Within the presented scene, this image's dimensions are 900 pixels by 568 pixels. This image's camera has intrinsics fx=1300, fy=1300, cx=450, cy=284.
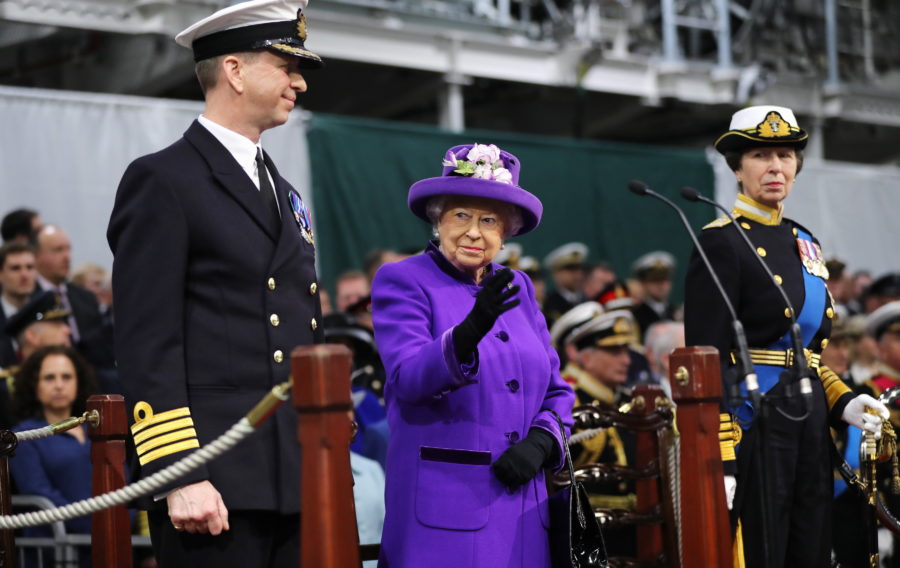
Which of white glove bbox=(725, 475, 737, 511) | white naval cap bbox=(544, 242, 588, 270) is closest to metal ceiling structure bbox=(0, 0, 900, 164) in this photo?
white naval cap bbox=(544, 242, 588, 270)

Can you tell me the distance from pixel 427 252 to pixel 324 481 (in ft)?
3.31

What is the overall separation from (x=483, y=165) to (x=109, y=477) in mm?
1510

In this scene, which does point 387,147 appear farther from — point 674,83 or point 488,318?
point 488,318

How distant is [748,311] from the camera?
4160 mm

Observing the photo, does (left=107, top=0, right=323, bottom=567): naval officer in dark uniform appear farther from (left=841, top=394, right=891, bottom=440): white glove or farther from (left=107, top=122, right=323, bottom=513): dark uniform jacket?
(left=841, top=394, right=891, bottom=440): white glove

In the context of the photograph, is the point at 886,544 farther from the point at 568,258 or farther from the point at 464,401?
the point at 464,401

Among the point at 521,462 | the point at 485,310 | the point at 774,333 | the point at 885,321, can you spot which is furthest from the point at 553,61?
the point at 485,310

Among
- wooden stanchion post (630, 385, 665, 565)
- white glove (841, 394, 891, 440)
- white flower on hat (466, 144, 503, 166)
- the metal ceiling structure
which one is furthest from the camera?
the metal ceiling structure

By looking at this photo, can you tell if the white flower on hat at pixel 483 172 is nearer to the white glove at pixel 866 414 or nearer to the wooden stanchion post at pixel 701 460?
the wooden stanchion post at pixel 701 460

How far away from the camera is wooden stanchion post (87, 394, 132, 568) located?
388 cm

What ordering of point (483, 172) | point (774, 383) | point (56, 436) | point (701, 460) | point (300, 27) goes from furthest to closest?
point (56, 436)
point (774, 383)
point (701, 460)
point (483, 172)
point (300, 27)

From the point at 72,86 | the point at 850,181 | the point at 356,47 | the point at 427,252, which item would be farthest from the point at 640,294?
the point at 427,252

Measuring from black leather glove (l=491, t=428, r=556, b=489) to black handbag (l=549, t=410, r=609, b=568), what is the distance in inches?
4.7

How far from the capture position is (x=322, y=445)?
2.72 metres
